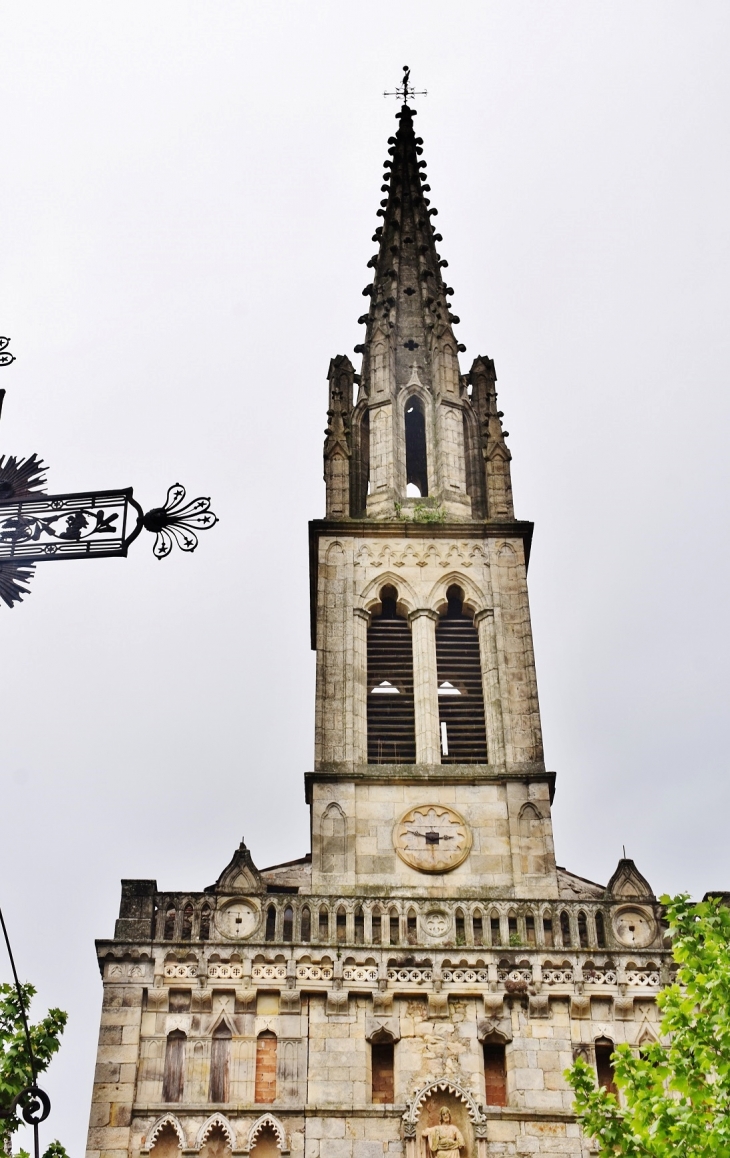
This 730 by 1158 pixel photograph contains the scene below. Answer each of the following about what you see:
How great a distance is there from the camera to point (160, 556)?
984cm

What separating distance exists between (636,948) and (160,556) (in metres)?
18.1

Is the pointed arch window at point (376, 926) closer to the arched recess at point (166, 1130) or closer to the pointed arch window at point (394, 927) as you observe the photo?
the pointed arch window at point (394, 927)

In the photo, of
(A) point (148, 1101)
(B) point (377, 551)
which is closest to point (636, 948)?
(A) point (148, 1101)

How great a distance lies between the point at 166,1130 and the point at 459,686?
10651 mm

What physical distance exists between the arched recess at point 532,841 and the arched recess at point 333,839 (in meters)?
3.02

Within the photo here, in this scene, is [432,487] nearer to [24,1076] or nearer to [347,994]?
[347,994]

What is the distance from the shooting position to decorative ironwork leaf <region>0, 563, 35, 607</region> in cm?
910

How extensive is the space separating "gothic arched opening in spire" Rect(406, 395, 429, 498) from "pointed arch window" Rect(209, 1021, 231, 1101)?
15504mm

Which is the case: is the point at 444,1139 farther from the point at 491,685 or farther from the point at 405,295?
the point at 405,295

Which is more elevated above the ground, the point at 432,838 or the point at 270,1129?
the point at 432,838

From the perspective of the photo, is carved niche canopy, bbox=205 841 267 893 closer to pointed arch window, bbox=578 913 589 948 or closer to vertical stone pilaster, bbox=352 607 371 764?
vertical stone pilaster, bbox=352 607 371 764

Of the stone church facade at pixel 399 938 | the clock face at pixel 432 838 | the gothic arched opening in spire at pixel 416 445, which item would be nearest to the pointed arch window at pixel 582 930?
the stone church facade at pixel 399 938

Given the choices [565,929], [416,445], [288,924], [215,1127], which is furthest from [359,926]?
[416,445]

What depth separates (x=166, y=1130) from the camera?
23578mm
